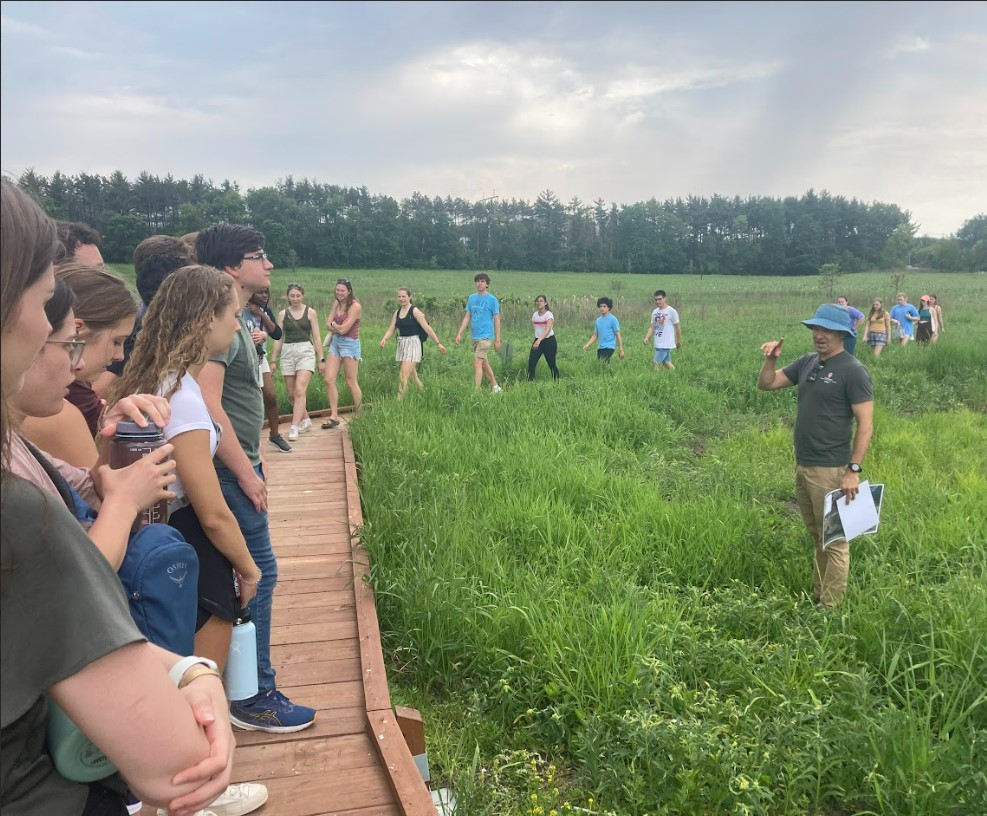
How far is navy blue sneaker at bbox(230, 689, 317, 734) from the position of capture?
278 cm

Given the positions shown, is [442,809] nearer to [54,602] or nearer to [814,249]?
[54,602]

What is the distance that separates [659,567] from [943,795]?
2.12m

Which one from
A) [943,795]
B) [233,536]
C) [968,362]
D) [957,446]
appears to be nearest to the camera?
[233,536]

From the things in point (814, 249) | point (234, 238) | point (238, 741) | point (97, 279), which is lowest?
point (238, 741)

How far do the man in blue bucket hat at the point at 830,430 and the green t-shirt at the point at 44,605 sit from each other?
14.2 ft

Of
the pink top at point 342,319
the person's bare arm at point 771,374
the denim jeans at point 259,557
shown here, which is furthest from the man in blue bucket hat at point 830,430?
the pink top at point 342,319

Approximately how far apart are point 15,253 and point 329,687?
268 centimetres

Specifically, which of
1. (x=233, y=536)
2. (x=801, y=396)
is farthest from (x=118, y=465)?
(x=801, y=396)

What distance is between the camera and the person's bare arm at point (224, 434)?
2611 millimetres

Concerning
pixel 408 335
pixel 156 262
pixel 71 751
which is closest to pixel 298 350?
pixel 408 335

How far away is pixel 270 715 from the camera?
2777 mm

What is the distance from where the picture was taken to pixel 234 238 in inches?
125

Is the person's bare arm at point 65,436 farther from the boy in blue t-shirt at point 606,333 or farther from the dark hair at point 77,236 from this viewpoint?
the boy in blue t-shirt at point 606,333

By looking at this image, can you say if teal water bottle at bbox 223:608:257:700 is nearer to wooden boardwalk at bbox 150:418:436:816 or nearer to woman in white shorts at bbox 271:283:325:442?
wooden boardwalk at bbox 150:418:436:816
